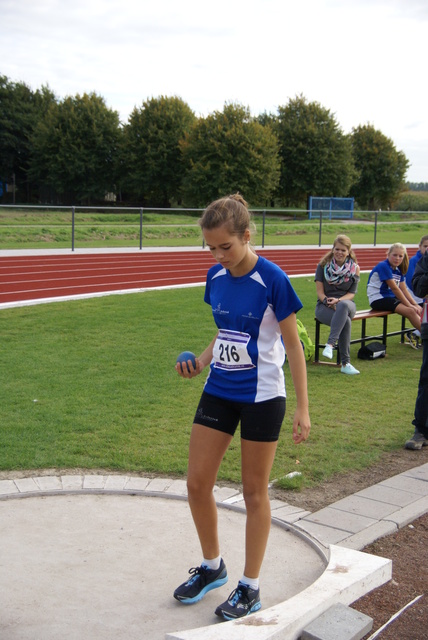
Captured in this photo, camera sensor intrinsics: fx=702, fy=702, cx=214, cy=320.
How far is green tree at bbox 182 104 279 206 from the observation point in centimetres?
5584

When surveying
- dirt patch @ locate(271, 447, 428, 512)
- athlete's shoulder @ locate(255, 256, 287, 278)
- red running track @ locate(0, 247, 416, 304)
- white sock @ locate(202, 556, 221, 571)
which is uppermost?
athlete's shoulder @ locate(255, 256, 287, 278)

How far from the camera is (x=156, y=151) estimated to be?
200 ft

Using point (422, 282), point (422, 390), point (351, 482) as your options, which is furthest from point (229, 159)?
point (351, 482)

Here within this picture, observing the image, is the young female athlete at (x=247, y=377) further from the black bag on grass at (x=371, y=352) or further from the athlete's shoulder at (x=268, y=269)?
the black bag on grass at (x=371, y=352)

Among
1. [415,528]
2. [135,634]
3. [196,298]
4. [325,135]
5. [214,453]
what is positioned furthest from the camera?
[325,135]

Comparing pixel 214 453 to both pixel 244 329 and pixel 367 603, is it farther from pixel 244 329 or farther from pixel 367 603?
pixel 367 603

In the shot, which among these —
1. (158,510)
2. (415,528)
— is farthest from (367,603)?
(158,510)

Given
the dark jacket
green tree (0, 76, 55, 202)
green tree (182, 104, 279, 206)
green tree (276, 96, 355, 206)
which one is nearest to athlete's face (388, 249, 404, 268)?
the dark jacket

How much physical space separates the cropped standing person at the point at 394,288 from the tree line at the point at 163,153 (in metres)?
46.1

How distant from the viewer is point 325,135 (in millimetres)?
65062

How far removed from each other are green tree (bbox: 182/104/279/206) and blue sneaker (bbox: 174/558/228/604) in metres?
52.7

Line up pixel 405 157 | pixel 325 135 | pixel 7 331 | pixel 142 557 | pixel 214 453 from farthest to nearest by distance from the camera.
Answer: pixel 405 157
pixel 325 135
pixel 7 331
pixel 142 557
pixel 214 453

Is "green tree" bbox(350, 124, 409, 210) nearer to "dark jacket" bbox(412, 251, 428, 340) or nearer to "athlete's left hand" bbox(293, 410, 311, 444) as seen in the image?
"dark jacket" bbox(412, 251, 428, 340)

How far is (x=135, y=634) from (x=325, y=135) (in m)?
65.7
